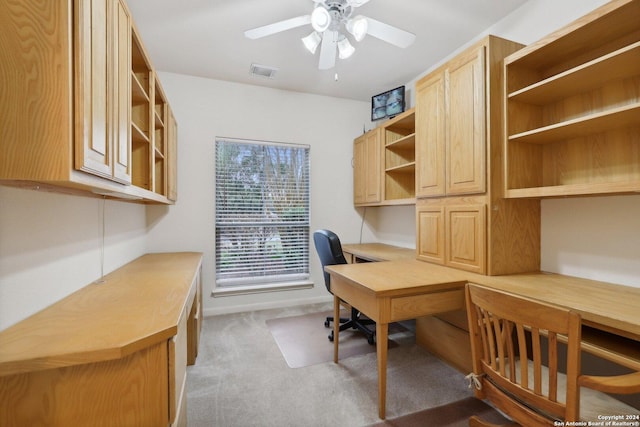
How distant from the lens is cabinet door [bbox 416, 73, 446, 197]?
91.9 inches

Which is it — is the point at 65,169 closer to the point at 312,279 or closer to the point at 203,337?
the point at 203,337

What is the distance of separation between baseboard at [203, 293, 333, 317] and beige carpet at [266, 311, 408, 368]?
0.38m

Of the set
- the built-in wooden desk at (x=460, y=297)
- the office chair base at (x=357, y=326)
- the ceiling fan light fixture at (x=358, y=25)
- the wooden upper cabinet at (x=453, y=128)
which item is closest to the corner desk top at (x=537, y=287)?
the built-in wooden desk at (x=460, y=297)

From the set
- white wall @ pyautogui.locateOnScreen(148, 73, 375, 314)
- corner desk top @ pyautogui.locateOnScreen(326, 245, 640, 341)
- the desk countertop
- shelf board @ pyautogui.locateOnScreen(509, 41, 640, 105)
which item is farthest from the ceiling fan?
the desk countertop

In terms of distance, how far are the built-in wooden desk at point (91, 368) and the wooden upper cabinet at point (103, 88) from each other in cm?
60

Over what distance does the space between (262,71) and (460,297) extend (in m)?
3.06

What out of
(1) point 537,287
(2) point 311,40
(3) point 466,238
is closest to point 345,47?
(2) point 311,40

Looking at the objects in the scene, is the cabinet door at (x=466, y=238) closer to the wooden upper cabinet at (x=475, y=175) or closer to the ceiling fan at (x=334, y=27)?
the wooden upper cabinet at (x=475, y=175)

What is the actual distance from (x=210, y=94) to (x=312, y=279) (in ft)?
8.89

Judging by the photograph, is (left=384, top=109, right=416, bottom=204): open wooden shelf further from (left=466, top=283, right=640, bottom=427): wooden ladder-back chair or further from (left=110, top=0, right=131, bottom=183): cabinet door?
(left=110, top=0, right=131, bottom=183): cabinet door

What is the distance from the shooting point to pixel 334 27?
2.11m

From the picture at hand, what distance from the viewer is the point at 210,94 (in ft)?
11.2

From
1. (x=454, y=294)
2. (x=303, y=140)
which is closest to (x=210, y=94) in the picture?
(x=303, y=140)

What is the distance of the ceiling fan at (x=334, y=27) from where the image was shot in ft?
6.15
